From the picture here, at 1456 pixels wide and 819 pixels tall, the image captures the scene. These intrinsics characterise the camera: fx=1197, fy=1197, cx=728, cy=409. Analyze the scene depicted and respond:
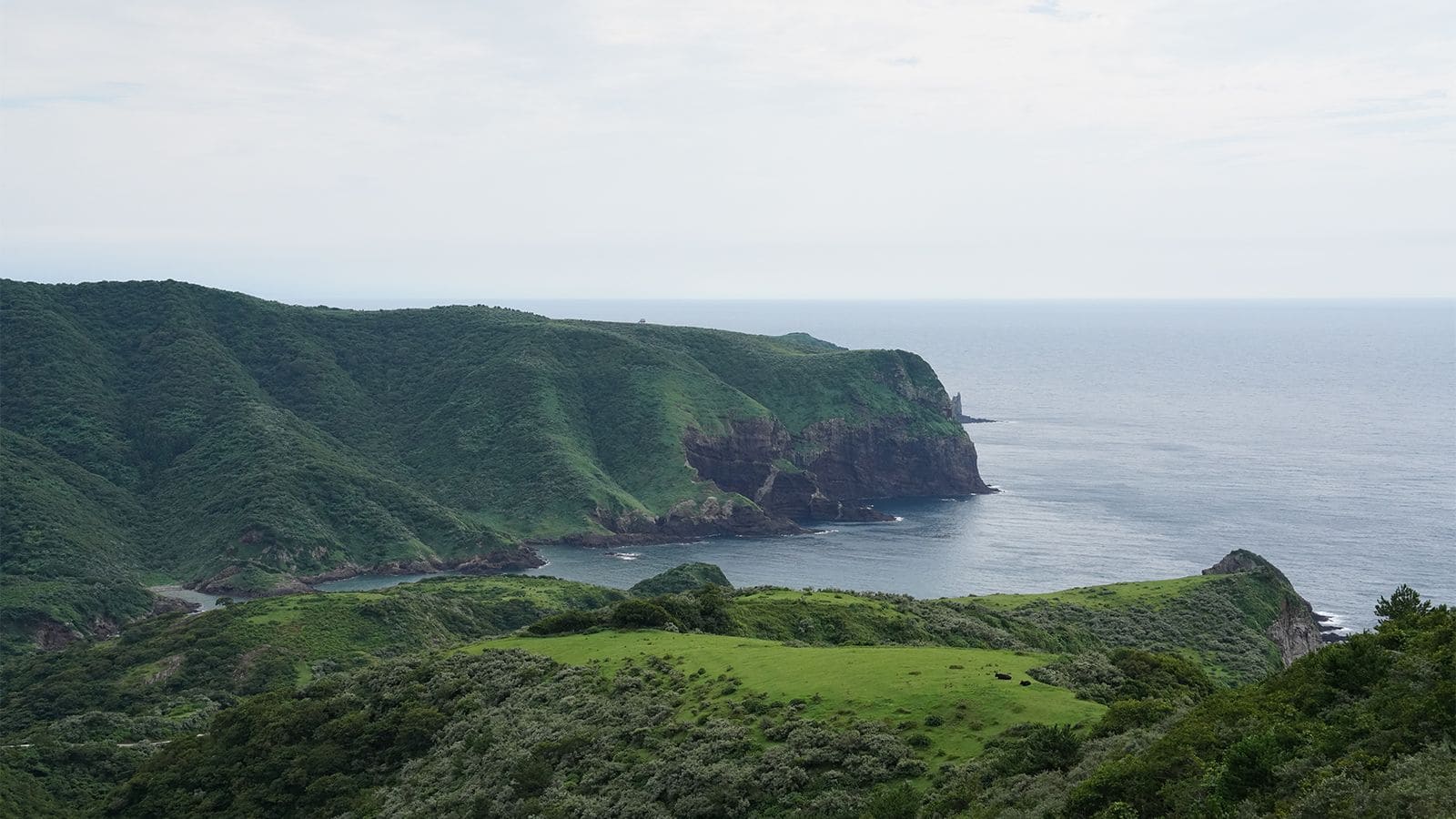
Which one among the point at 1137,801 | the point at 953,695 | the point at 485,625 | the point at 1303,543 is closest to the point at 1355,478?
the point at 1303,543

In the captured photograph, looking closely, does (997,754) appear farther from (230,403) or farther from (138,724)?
(230,403)

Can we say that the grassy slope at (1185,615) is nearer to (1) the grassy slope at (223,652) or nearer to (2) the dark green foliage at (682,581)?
(2) the dark green foliage at (682,581)

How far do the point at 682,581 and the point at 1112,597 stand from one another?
4623 centimetres

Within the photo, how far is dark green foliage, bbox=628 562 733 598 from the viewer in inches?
4902

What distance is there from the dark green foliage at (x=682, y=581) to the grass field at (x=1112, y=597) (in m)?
34.7

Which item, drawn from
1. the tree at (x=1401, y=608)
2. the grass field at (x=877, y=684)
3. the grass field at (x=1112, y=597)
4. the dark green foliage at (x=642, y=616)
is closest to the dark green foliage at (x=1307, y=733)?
the tree at (x=1401, y=608)

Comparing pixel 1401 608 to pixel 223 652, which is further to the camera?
pixel 223 652

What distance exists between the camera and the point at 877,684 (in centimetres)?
4822

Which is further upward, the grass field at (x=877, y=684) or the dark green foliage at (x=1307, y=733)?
the dark green foliage at (x=1307, y=733)

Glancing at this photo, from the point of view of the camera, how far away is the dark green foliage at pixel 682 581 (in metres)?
124

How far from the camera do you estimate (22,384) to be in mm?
180125

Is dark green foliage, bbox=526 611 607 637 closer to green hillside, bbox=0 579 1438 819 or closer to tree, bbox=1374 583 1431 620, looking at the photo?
green hillside, bbox=0 579 1438 819

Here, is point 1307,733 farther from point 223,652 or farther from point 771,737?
point 223,652

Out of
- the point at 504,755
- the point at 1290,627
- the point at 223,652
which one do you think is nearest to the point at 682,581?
the point at 223,652
